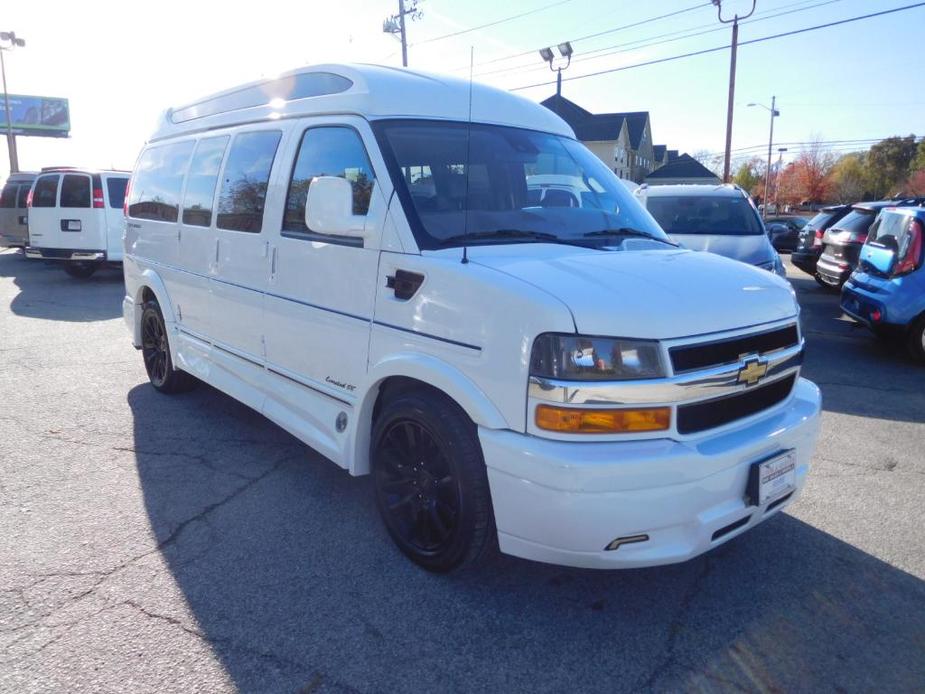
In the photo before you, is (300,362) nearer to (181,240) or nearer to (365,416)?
(365,416)

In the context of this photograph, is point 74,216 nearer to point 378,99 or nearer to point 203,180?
point 203,180

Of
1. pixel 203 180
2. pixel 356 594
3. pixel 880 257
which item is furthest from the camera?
pixel 880 257

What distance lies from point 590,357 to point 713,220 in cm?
720

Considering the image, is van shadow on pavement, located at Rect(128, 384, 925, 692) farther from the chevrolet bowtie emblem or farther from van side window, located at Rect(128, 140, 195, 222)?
van side window, located at Rect(128, 140, 195, 222)

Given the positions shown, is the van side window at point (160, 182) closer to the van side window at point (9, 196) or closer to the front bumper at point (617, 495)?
the front bumper at point (617, 495)

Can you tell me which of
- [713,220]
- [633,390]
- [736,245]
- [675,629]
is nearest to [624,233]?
[633,390]

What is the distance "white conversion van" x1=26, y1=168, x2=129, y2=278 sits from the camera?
13.5 meters

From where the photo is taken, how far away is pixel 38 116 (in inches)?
2335

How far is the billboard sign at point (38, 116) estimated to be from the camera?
2307 inches

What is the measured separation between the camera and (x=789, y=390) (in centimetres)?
331

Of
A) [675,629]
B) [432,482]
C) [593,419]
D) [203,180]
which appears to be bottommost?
[675,629]

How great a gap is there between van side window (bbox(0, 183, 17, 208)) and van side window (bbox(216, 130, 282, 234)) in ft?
48.5

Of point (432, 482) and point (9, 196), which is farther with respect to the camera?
point (9, 196)

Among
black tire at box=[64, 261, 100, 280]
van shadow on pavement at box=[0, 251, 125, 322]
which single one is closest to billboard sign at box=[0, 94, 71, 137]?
van shadow on pavement at box=[0, 251, 125, 322]
